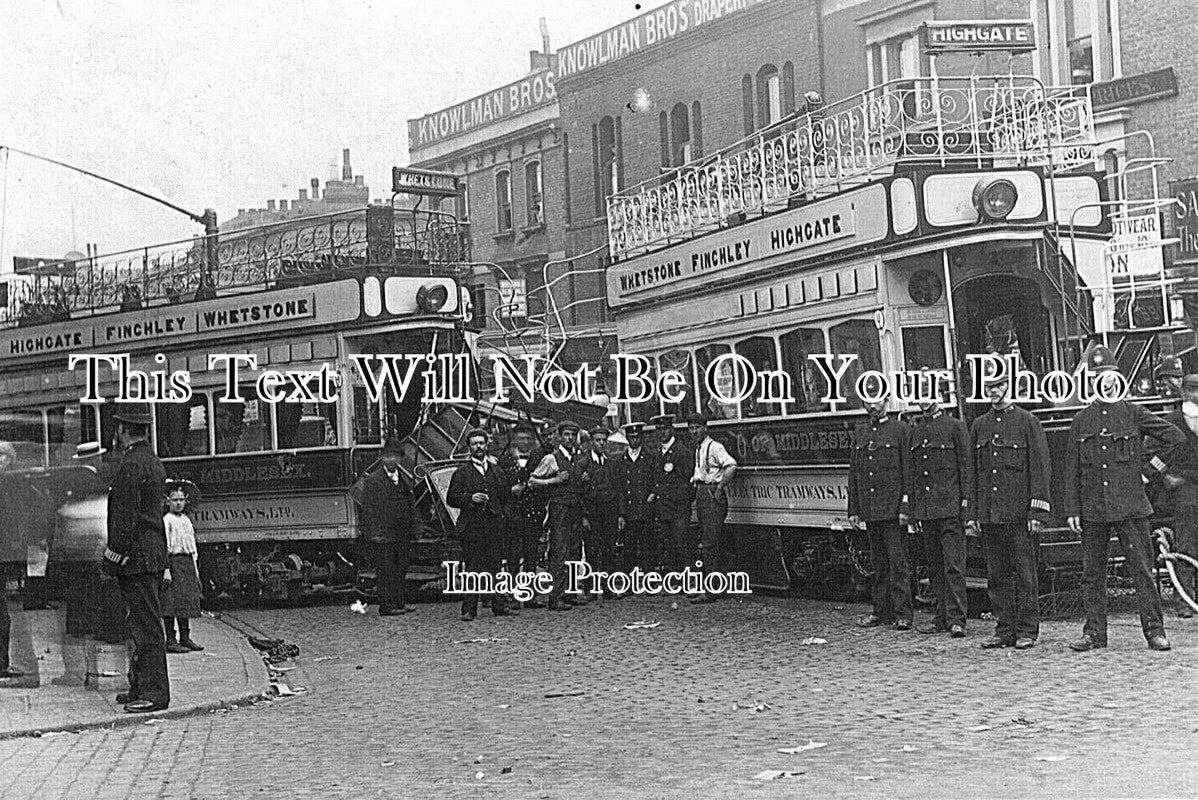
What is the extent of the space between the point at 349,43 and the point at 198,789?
22.2 feet

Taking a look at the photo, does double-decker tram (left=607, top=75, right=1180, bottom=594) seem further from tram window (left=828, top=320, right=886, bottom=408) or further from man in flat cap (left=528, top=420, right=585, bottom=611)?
man in flat cap (left=528, top=420, right=585, bottom=611)

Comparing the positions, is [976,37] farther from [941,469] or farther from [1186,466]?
[1186,466]

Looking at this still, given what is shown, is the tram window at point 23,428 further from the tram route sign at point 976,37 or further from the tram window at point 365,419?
the tram route sign at point 976,37

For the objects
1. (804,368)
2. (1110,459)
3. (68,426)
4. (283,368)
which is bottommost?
(1110,459)

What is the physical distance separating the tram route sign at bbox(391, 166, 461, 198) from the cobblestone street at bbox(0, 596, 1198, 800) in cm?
489

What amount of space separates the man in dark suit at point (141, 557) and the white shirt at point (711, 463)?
19.7ft

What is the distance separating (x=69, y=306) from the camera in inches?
668

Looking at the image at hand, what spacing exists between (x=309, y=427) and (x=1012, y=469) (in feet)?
23.6

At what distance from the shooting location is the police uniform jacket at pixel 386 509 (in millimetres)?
14641

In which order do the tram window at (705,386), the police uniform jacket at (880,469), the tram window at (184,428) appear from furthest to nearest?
the tram window at (184,428), the tram window at (705,386), the police uniform jacket at (880,469)

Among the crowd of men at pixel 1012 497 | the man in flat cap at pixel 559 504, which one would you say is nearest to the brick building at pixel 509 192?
the man in flat cap at pixel 559 504

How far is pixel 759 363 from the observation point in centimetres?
1475

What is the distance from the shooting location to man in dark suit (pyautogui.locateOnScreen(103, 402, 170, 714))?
31.0ft

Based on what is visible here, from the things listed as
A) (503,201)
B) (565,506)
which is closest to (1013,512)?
(565,506)
